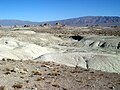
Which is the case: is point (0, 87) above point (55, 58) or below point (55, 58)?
above

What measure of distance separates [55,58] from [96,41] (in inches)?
1465

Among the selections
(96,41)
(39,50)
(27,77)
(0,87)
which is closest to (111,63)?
(39,50)

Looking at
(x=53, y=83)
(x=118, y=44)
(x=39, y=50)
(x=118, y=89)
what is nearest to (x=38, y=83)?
(x=53, y=83)

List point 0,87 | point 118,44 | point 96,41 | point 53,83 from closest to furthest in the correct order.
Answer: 1. point 0,87
2. point 53,83
3. point 118,44
4. point 96,41

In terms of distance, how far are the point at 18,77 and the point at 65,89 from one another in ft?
13.1

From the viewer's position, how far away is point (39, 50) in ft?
172

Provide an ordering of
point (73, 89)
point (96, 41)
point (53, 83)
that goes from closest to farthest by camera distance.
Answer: point (73, 89) < point (53, 83) < point (96, 41)

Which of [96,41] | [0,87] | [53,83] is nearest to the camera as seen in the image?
[0,87]

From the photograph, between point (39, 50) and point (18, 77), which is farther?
point (39, 50)

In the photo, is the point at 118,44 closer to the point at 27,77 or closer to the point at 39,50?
the point at 39,50

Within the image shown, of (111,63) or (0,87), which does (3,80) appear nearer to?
(0,87)

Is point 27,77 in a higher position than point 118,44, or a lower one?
higher

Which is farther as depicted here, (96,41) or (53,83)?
(96,41)

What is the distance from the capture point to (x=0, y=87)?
1404 centimetres
